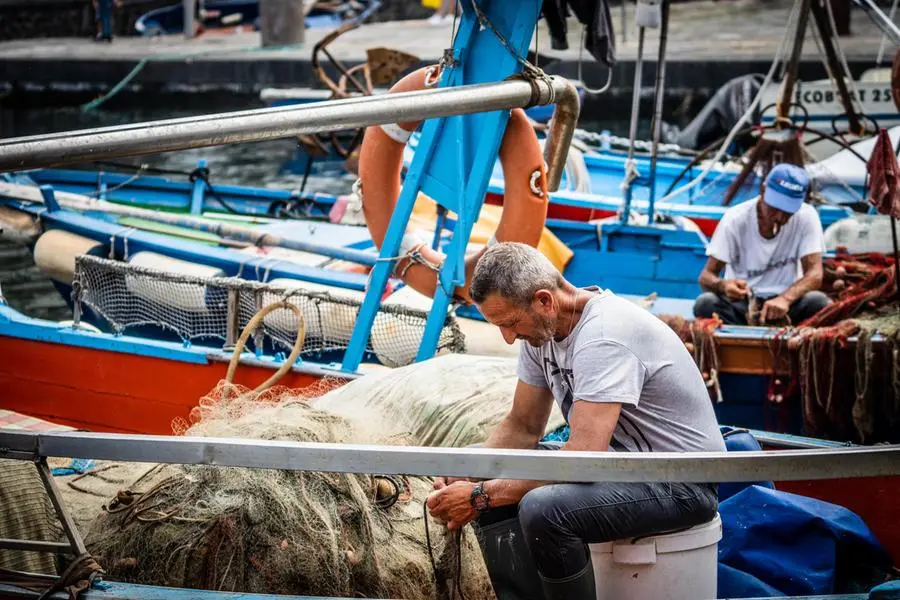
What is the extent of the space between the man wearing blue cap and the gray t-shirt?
3.31m

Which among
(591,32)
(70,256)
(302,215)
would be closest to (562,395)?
(591,32)

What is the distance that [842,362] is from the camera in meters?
5.62

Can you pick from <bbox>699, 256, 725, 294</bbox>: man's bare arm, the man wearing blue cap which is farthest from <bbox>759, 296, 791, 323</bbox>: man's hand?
<bbox>699, 256, 725, 294</bbox>: man's bare arm

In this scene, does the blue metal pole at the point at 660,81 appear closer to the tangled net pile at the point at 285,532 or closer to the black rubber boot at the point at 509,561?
the tangled net pile at the point at 285,532

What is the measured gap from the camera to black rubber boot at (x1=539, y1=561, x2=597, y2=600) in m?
2.97

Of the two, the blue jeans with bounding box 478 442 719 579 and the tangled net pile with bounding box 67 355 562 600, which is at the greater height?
the blue jeans with bounding box 478 442 719 579

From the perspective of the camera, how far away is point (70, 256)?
788cm

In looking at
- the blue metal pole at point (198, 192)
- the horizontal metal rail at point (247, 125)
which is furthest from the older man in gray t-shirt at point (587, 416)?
the blue metal pole at point (198, 192)

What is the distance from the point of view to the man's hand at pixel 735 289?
251 inches

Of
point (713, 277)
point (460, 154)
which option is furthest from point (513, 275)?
point (713, 277)

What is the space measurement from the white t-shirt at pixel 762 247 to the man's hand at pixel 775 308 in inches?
7.9

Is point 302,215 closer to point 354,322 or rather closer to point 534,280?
point 354,322

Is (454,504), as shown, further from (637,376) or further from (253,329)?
(253,329)

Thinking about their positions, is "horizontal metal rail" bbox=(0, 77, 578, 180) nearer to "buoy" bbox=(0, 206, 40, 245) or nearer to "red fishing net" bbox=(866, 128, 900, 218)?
"red fishing net" bbox=(866, 128, 900, 218)
